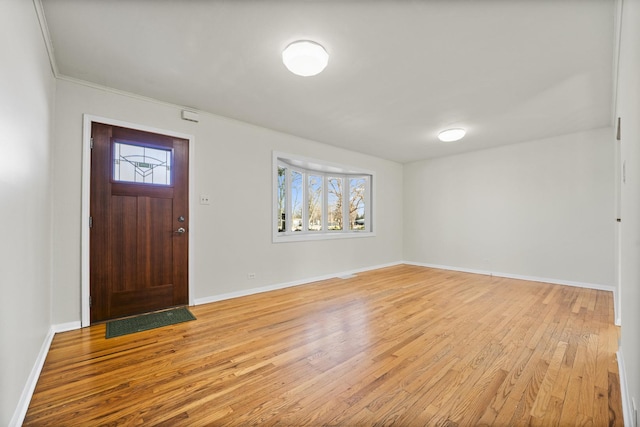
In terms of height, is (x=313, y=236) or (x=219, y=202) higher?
(x=219, y=202)

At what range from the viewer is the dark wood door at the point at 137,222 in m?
2.86

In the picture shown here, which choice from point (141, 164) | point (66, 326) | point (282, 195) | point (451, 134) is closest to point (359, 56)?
point (451, 134)

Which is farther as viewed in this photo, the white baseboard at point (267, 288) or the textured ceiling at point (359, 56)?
the white baseboard at point (267, 288)

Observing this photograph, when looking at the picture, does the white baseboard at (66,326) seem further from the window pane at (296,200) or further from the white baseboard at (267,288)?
the window pane at (296,200)

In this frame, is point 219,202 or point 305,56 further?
point 219,202

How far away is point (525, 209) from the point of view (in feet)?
15.8

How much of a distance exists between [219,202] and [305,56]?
2.25 metres

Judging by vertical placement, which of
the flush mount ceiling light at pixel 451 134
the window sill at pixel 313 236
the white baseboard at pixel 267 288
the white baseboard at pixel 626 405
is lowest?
the white baseboard at pixel 267 288

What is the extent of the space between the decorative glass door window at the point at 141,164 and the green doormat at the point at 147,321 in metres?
1.51

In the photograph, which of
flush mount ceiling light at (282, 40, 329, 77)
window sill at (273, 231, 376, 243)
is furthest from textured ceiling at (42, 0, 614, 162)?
window sill at (273, 231, 376, 243)

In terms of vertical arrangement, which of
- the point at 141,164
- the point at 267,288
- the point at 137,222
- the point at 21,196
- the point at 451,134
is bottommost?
the point at 267,288

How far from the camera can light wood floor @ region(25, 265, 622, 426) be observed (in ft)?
4.88

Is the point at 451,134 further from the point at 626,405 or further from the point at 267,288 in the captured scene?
the point at 267,288

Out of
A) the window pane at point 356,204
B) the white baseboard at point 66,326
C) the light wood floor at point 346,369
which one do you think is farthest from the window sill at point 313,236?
the white baseboard at point 66,326
